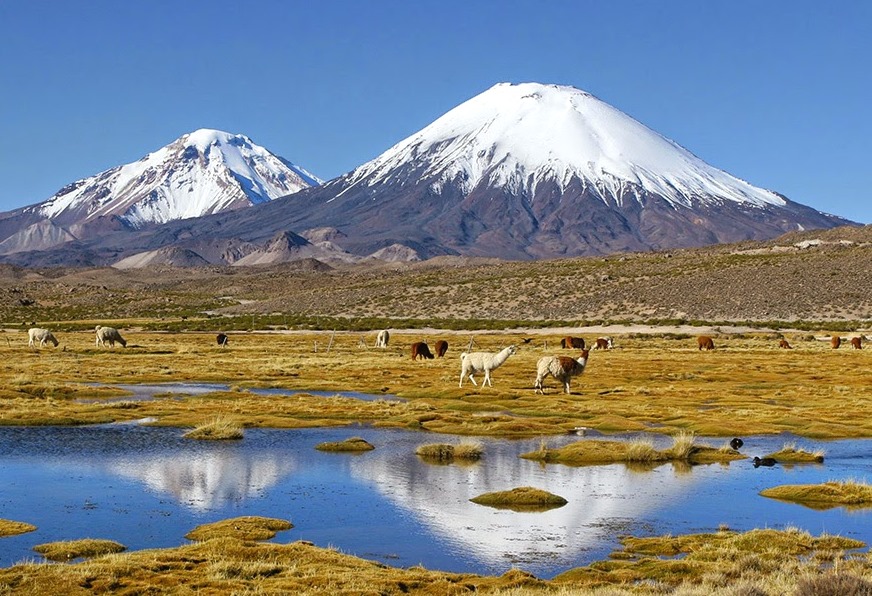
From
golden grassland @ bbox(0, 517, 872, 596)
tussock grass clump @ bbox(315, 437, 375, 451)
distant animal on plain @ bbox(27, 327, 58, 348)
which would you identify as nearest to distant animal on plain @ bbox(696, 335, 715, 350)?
distant animal on plain @ bbox(27, 327, 58, 348)

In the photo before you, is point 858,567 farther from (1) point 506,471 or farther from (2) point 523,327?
(2) point 523,327

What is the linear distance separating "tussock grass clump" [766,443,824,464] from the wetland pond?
359mm

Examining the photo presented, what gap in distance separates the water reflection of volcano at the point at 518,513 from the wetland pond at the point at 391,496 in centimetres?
4

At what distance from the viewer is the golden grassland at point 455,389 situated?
31.3 metres

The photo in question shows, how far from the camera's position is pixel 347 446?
86.2 ft

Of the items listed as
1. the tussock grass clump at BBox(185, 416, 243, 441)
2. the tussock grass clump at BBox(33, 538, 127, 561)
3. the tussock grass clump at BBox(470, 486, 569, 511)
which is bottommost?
the tussock grass clump at BBox(33, 538, 127, 561)

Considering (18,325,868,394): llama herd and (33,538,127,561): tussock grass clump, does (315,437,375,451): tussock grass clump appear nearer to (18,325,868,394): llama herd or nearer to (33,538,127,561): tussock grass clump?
(33,538,127,561): tussock grass clump

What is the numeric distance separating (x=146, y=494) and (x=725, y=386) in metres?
29.3

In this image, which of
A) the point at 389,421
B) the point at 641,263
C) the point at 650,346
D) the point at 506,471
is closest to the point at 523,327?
the point at 650,346

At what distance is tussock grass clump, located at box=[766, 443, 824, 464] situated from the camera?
2505cm

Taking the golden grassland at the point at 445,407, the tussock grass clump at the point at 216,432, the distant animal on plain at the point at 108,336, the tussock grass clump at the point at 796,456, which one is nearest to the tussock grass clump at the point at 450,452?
the golden grassland at the point at 445,407

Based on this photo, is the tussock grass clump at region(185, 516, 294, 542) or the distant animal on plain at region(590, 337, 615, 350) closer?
the tussock grass clump at region(185, 516, 294, 542)

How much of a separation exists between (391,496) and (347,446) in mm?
6039

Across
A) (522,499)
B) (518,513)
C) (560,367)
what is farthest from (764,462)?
(560,367)
